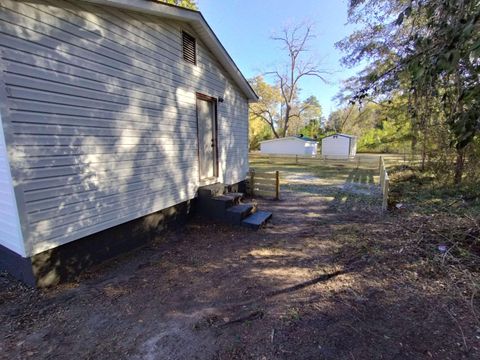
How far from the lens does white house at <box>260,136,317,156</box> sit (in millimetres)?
27591

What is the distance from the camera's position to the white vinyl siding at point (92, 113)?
2865mm

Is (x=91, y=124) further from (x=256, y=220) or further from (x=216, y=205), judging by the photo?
(x=256, y=220)

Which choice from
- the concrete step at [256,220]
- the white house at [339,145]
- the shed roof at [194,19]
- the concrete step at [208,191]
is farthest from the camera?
the white house at [339,145]

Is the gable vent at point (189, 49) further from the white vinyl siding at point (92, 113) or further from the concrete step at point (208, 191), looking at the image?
the concrete step at point (208, 191)

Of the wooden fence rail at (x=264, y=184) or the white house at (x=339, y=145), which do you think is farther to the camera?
the white house at (x=339, y=145)

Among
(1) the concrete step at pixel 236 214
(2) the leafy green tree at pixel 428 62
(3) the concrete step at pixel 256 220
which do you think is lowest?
(3) the concrete step at pixel 256 220

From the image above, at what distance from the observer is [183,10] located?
4727mm

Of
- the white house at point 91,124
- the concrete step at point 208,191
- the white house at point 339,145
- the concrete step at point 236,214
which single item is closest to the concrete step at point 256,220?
the concrete step at point 236,214

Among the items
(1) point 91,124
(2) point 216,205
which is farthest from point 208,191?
(1) point 91,124

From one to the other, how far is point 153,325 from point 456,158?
36.1ft

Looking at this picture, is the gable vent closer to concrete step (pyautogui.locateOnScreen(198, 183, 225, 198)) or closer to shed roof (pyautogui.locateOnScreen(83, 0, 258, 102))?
shed roof (pyautogui.locateOnScreen(83, 0, 258, 102))

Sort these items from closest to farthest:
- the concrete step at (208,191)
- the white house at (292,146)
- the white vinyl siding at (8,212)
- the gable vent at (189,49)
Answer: the white vinyl siding at (8,212), the gable vent at (189,49), the concrete step at (208,191), the white house at (292,146)

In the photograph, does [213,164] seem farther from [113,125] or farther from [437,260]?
[437,260]

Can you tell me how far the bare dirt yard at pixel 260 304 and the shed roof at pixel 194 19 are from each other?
13.2ft
